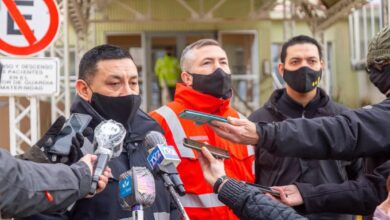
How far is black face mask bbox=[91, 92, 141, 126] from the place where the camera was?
2.98 m

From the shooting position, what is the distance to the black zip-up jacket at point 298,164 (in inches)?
148

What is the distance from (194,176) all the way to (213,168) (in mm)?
974

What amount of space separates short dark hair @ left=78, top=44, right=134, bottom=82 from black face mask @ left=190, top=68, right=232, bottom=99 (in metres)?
0.78

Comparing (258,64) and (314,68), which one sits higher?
(258,64)

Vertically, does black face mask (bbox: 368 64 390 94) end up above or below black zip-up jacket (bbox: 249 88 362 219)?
above

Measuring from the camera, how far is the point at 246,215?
2.32 meters

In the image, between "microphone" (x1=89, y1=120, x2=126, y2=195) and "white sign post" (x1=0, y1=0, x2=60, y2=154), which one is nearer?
"microphone" (x1=89, y1=120, x2=126, y2=195)

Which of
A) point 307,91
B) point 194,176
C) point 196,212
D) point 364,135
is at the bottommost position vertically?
point 196,212

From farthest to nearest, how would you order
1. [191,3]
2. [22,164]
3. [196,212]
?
1. [191,3]
2. [196,212]
3. [22,164]

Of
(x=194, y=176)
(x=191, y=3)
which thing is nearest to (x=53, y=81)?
(x=194, y=176)

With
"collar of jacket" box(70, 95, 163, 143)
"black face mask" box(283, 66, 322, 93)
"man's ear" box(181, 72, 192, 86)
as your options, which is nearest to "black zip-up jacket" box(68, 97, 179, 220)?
"collar of jacket" box(70, 95, 163, 143)

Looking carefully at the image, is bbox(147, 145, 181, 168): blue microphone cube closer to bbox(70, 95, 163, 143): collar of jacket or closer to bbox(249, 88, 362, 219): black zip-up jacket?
bbox(70, 95, 163, 143): collar of jacket

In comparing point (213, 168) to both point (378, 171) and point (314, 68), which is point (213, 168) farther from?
point (314, 68)

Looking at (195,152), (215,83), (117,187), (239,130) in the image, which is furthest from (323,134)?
(215,83)
